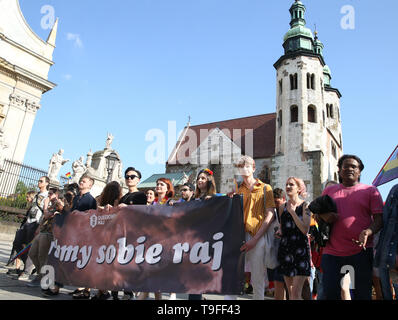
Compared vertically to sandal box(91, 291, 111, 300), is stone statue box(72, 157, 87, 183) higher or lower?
higher

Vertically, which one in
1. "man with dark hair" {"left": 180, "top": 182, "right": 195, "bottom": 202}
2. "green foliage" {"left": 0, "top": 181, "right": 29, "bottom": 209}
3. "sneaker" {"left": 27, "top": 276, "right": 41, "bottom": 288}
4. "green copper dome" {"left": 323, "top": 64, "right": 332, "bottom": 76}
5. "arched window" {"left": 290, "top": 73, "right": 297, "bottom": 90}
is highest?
"green copper dome" {"left": 323, "top": 64, "right": 332, "bottom": 76}

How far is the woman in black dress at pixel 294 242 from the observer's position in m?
3.46

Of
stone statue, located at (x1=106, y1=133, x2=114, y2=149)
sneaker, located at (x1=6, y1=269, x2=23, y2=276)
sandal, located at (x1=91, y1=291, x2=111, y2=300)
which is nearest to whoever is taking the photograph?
sandal, located at (x1=91, y1=291, x2=111, y2=300)

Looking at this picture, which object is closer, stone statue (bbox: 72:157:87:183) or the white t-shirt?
the white t-shirt

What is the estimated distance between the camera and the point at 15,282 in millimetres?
5152

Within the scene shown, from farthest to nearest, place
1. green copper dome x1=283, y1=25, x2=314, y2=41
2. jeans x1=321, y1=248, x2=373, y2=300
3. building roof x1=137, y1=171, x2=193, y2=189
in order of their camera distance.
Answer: building roof x1=137, y1=171, x2=193, y2=189
green copper dome x1=283, y1=25, x2=314, y2=41
jeans x1=321, y1=248, x2=373, y2=300

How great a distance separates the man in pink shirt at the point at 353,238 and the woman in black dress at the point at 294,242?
24.1 inches

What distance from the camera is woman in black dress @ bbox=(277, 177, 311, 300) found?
3.46 m

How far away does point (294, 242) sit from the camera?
3.64 m

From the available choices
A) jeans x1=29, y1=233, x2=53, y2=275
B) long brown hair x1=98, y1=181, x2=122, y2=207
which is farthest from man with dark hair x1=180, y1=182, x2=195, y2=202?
jeans x1=29, y1=233, x2=53, y2=275

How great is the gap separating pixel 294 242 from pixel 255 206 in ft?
2.24

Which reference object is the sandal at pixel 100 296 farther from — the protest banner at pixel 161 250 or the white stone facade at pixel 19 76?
the white stone facade at pixel 19 76

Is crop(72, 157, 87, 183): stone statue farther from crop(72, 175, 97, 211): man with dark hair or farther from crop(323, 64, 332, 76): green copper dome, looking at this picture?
crop(323, 64, 332, 76): green copper dome
